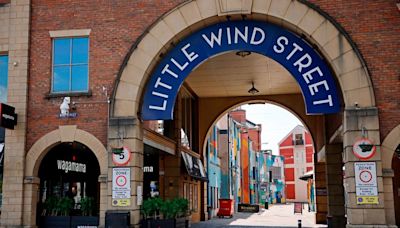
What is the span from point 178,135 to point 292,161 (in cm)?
7781

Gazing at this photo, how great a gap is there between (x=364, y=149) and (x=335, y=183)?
963 centimetres

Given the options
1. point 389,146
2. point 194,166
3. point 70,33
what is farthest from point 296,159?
point 70,33

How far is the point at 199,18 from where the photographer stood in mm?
18688

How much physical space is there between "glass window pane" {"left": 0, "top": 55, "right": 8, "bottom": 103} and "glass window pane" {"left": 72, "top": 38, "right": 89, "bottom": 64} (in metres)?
2.89

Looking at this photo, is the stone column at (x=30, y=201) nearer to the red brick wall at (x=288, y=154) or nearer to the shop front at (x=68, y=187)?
the shop front at (x=68, y=187)

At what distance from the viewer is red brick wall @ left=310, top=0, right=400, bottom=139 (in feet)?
56.1

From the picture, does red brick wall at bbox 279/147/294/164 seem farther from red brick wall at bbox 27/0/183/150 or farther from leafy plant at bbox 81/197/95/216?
red brick wall at bbox 27/0/183/150

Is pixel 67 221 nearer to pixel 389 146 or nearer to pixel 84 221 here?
pixel 84 221

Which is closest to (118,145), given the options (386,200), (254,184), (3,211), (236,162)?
(3,211)

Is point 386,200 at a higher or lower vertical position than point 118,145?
lower

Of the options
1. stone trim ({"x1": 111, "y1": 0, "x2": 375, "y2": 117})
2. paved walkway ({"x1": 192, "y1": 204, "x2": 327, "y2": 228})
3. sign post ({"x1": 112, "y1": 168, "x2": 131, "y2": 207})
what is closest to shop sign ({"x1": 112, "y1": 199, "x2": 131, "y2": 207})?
sign post ({"x1": 112, "y1": 168, "x2": 131, "y2": 207})

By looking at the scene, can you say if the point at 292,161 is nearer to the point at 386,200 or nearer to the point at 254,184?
the point at 254,184

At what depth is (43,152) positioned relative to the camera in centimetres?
1891

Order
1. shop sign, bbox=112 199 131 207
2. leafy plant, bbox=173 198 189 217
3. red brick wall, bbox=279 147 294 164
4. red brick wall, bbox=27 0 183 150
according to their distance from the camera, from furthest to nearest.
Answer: red brick wall, bbox=279 147 294 164, leafy plant, bbox=173 198 189 217, red brick wall, bbox=27 0 183 150, shop sign, bbox=112 199 131 207
